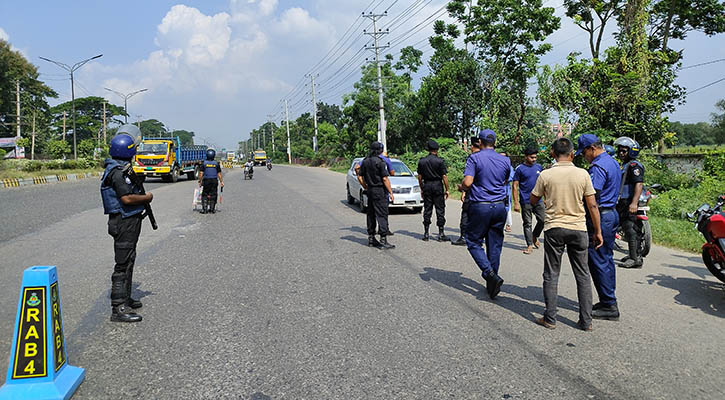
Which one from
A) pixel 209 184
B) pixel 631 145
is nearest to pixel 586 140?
pixel 631 145

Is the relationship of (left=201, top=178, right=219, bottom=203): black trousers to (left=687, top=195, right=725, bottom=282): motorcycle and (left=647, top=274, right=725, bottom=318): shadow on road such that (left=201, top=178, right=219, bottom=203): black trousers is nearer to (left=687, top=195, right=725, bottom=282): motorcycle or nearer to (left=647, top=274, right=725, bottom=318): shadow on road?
(left=647, top=274, right=725, bottom=318): shadow on road

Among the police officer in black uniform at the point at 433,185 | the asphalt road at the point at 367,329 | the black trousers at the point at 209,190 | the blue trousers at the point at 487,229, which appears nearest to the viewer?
the asphalt road at the point at 367,329

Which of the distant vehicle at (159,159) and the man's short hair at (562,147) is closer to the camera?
the man's short hair at (562,147)

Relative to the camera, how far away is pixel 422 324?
15.3ft

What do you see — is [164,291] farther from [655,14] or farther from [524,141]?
[655,14]

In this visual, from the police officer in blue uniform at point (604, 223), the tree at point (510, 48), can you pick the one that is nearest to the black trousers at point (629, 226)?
the police officer in blue uniform at point (604, 223)

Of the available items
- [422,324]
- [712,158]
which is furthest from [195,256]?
[712,158]

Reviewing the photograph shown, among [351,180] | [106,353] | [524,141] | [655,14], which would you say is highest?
[655,14]

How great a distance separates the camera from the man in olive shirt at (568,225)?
15.0 feet

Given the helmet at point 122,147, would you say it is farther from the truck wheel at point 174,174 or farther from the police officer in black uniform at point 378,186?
the truck wheel at point 174,174

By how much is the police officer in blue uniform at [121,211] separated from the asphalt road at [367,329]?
10.8 inches

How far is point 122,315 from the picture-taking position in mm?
4840

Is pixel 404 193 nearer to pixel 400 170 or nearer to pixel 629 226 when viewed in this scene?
pixel 400 170

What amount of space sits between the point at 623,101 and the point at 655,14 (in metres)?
12.5
